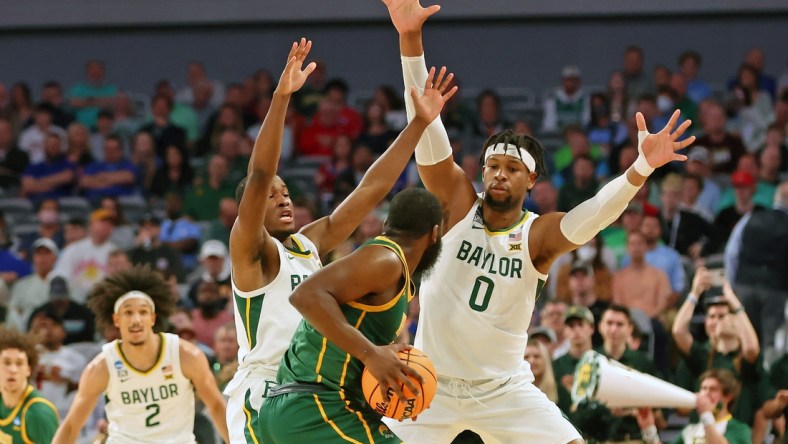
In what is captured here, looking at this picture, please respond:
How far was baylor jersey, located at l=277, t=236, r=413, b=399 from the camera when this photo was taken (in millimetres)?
5164

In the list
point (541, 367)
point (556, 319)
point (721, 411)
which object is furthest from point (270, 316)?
point (556, 319)

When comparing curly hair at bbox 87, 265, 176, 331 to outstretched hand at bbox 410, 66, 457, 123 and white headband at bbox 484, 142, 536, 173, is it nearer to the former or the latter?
white headband at bbox 484, 142, 536, 173

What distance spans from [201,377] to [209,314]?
3562 millimetres

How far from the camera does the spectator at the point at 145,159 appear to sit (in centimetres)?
1516

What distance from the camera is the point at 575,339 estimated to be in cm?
995

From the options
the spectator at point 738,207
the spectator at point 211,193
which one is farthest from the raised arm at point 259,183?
the spectator at point 211,193

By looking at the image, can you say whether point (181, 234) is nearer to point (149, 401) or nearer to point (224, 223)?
point (224, 223)

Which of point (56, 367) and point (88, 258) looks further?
point (88, 258)

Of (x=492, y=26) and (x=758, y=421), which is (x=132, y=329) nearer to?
(x=758, y=421)

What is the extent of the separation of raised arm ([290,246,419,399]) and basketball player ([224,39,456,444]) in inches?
39.1

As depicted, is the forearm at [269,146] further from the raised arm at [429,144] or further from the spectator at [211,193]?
the spectator at [211,193]

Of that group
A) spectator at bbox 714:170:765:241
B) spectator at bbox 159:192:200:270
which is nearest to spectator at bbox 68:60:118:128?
spectator at bbox 159:192:200:270

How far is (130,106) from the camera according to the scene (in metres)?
16.5

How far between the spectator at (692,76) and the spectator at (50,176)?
7.23 meters
